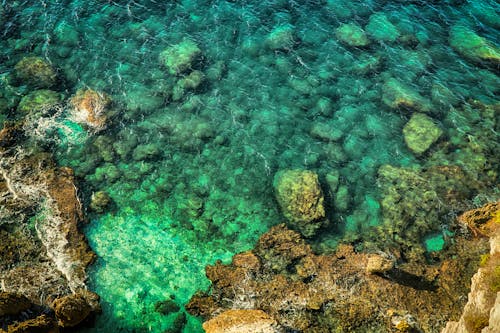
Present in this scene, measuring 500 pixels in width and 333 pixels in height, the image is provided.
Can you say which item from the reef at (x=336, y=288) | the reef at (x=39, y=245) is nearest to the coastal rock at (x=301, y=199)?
the reef at (x=336, y=288)

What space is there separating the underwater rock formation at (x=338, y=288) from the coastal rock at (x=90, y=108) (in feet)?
38.7

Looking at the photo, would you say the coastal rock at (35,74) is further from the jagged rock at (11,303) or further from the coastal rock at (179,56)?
the jagged rock at (11,303)

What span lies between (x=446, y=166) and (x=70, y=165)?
21.7 m

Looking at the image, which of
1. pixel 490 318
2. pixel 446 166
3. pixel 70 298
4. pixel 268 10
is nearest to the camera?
pixel 490 318

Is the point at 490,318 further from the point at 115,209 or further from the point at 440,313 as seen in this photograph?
the point at 115,209

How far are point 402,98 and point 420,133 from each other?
2.77 metres

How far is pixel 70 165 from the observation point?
77.2ft

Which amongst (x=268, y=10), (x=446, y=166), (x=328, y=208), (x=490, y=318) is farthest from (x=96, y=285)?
(x=268, y=10)

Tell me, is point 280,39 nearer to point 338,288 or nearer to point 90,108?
point 90,108

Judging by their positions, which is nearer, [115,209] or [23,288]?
[23,288]

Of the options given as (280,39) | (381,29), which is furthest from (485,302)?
(381,29)

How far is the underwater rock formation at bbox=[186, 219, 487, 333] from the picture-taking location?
17.6 m

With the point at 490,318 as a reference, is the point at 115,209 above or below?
below

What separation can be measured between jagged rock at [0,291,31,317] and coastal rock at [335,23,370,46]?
2535 centimetres
